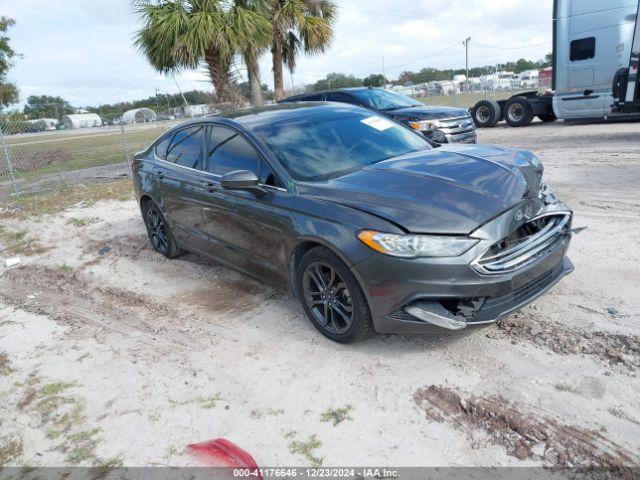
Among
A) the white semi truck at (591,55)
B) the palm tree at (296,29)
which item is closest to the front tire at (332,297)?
the white semi truck at (591,55)

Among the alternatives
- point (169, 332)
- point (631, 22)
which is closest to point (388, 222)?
point (169, 332)

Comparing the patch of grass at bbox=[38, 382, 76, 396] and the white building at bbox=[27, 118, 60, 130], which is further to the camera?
the white building at bbox=[27, 118, 60, 130]

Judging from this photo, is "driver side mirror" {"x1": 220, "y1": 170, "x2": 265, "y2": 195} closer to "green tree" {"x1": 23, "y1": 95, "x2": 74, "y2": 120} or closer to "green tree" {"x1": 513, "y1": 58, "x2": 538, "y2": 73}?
"green tree" {"x1": 23, "y1": 95, "x2": 74, "y2": 120}

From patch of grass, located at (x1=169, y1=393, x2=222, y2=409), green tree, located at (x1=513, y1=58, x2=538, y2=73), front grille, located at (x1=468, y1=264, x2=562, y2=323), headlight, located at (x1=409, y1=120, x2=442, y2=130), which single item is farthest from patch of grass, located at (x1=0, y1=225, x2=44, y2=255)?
green tree, located at (x1=513, y1=58, x2=538, y2=73)

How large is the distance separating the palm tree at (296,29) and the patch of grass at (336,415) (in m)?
15.5

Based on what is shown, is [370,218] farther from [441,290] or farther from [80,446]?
[80,446]

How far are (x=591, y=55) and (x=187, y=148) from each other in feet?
40.7

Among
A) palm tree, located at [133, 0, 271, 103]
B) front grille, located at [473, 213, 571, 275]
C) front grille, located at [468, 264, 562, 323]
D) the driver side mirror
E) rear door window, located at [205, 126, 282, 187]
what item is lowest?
front grille, located at [468, 264, 562, 323]

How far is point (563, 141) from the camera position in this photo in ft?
38.2

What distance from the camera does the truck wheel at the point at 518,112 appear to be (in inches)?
639

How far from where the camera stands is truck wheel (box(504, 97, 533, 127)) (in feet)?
53.2

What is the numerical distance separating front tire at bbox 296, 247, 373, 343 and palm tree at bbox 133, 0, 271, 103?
11.7 metres

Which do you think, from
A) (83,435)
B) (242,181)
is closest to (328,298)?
(242,181)

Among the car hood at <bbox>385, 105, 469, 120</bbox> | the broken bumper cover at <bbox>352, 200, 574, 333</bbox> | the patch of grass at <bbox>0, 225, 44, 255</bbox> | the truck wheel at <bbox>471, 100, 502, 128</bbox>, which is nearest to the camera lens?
the broken bumper cover at <bbox>352, 200, 574, 333</bbox>
